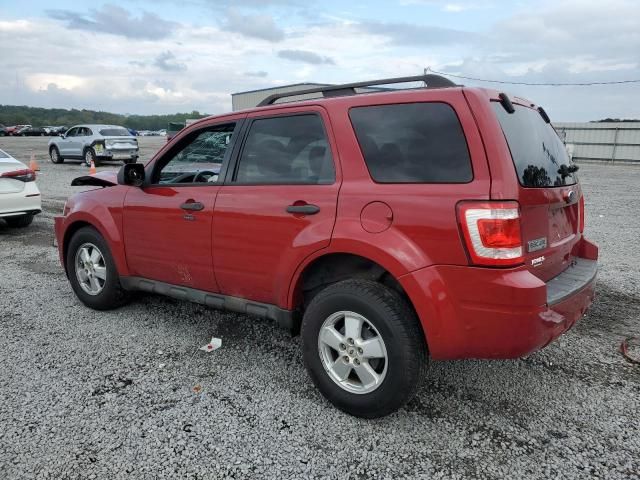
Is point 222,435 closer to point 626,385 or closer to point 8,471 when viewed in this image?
point 8,471

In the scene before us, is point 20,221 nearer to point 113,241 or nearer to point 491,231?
point 113,241

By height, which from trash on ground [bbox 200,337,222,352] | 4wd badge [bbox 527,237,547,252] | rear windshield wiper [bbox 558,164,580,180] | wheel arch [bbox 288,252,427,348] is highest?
rear windshield wiper [bbox 558,164,580,180]

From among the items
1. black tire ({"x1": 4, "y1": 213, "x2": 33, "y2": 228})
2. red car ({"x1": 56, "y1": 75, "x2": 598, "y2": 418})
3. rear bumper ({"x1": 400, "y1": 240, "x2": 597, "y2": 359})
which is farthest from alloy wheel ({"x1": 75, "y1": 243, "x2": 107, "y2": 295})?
black tire ({"x1": 4, "y1": 213, "x2": 33, "y2": 228})

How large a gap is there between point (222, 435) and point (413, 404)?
1.16 meters

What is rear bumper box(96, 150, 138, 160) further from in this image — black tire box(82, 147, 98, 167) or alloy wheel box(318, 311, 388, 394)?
alloy wheel box(318, 311, 388, 394)

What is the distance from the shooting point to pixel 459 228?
8.31ft

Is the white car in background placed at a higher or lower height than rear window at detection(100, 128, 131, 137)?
lower

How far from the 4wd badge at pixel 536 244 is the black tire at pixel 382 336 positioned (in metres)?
0.71

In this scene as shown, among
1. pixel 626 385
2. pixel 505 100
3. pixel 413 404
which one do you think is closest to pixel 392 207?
pixel 505 100

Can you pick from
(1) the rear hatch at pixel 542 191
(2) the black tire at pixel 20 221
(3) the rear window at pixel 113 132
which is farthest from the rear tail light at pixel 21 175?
(3) the rear window at pixel 113 132

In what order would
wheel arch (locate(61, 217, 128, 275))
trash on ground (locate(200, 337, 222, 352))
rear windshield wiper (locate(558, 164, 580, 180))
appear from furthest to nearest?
wheel arch (locate(61, 217, 128, 275))
trash on ground (locate(200, 337, 222, 352))
rear windshield wiper (locate(558, 164, 580, 180))

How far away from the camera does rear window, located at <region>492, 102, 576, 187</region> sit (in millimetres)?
2686

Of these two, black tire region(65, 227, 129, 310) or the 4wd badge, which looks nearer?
the 4wd badge

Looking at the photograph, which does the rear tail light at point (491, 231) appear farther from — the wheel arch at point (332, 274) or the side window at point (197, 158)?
the side window at point (197, 158)
